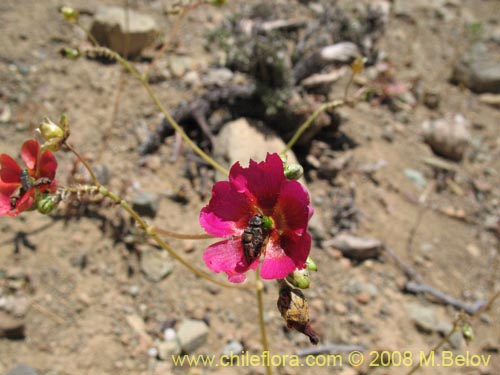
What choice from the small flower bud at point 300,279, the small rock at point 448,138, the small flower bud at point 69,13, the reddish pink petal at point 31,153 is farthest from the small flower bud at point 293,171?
the small rock at point 448,138

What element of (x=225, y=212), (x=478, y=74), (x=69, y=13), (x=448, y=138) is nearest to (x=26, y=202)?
(x=225, y=212)

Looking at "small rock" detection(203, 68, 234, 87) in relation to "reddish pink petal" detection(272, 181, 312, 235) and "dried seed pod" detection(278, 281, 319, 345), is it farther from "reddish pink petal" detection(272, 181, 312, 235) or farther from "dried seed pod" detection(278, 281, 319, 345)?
"dried seed pod" detection(278, 281, 319, 345)

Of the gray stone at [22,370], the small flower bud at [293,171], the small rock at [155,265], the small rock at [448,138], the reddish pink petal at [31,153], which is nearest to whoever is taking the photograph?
the small flower bud at [293,171]

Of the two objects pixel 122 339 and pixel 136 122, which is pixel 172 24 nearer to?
pixel 136 122

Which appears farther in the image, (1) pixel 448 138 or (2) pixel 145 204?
(1) pixel 448 138

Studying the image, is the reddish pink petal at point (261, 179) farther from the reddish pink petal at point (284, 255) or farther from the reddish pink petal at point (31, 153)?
the reddish pink petal at point (31, 153)

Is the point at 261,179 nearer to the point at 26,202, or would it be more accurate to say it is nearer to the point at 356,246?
the point at 26,202
